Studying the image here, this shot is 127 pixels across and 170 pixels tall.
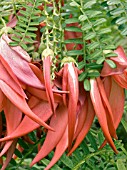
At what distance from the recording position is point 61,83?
0.79 m

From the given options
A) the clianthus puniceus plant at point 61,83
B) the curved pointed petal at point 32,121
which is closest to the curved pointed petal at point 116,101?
the clianthus puniceus plant at point 61,83

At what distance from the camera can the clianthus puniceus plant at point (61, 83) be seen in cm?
74

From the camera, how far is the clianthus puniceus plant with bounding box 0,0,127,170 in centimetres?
74

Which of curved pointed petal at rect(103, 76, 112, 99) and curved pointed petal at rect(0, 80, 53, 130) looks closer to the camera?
curved pointed petal at rect(0, 80, 53, 130)

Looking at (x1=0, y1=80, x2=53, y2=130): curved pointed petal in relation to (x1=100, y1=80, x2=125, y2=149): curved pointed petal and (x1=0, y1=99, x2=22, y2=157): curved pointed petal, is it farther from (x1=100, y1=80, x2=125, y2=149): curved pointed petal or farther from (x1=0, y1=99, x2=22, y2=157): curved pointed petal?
(x1=100, y1=80, x2=125, y2=149): curved pointed petal

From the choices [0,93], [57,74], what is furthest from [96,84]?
[0,93]

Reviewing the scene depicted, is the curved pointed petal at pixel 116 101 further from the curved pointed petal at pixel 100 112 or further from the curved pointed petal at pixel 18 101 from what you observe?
the curved pointed petal at pixel 18 101

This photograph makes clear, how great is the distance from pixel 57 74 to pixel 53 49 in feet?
0.14

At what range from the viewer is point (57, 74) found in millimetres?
799

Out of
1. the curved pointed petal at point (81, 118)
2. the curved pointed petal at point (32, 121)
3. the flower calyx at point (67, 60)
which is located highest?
the flower calyx at point (67, 60)

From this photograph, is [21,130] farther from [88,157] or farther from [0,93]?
[88,157]

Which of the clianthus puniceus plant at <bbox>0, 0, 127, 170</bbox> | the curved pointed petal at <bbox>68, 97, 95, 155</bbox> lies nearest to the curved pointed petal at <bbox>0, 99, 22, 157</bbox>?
the clianthus puniceus plant at <bbox>0, 0, 127, 170</bbox>

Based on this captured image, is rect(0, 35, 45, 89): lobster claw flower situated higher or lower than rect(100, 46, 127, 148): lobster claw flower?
higher

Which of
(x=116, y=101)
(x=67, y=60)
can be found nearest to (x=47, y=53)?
(x=67, y=60)
